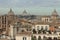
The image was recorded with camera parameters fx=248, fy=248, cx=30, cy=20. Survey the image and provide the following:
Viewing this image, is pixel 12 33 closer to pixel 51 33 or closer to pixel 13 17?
pixel 51 33

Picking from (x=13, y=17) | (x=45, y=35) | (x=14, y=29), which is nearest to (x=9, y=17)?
(x=13, y=17)

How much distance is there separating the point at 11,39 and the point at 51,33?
1.11 m

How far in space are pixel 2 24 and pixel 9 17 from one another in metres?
0.80

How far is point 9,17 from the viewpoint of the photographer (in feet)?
32.0

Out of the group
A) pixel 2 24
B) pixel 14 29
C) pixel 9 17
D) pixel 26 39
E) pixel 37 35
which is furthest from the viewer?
pixel 9 17

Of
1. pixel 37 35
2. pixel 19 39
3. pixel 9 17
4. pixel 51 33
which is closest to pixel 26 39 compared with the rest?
pixel 19 39

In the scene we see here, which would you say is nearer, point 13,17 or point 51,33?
point 51,33

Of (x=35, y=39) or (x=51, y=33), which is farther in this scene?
(x=51, y=33)

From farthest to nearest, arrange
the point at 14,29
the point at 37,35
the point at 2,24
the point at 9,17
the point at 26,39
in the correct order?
the point at 9,17 → the point at 2,24 → the point at 14,29 → the point at 37,35 → the point at 26,39

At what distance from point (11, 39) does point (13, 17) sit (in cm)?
389

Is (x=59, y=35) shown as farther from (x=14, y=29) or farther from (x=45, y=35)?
(x=14, y=29)

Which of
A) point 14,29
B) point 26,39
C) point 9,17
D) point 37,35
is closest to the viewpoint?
point 26,39

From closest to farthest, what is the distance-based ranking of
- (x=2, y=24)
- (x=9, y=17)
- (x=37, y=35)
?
(x=37, y=35)
(x=2, y=24)
(x=9, y=17)

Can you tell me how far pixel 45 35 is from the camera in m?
6.32
